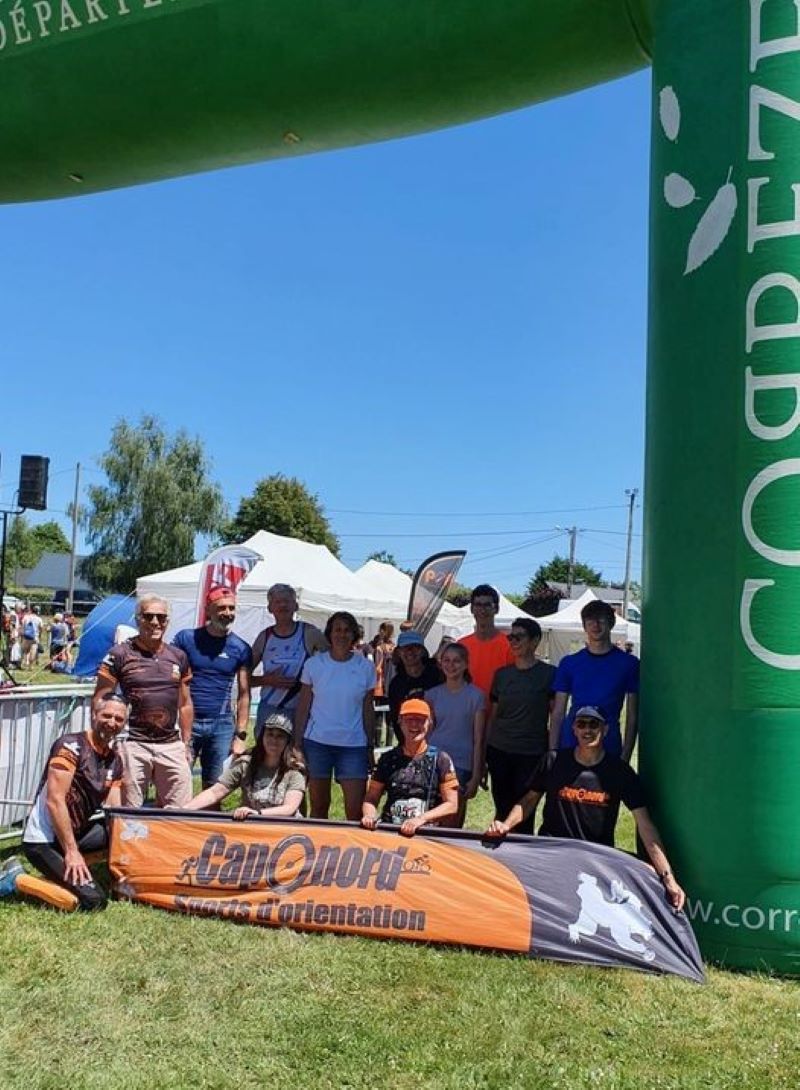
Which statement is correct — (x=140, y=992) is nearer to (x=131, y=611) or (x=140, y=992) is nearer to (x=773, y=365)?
(x=773, y=365)

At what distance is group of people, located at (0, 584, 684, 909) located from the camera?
458cm

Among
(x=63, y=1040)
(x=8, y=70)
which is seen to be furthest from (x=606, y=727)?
(x=8, y=70)

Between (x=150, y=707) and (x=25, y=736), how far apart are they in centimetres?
161

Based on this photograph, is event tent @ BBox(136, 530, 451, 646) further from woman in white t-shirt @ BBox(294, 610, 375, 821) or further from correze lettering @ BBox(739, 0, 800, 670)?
correze lettering @ BBox(739, 0, 800, 670)

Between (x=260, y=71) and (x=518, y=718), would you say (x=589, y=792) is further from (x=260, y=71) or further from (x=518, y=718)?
(x=260, y=71)

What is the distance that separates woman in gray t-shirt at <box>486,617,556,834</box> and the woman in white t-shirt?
2.40 feet

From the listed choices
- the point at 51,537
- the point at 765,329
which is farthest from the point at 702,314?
the point at 51,537

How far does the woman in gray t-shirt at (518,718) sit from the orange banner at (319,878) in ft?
3.02

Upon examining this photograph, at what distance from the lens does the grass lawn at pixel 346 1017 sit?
3051 millimetres

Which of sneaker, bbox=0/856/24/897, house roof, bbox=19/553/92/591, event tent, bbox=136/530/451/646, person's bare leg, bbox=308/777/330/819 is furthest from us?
house roof, bbox=19/553/92/591

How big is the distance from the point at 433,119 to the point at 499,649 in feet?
10.6

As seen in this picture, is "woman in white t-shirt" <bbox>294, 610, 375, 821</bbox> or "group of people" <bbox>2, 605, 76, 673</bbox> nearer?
"woman in white t-shirt" <bbox>294, 610, 375, 821</bbox>

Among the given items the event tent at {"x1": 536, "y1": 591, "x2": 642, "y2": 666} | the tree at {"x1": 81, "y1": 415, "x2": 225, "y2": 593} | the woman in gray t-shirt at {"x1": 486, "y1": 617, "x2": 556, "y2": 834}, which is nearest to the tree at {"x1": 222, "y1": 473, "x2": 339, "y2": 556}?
the tree at {"x1": 81, "y1": 415, "x2": 225, "y2": 593}

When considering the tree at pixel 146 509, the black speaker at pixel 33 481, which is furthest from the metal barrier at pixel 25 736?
the tree at pixel 146 509
